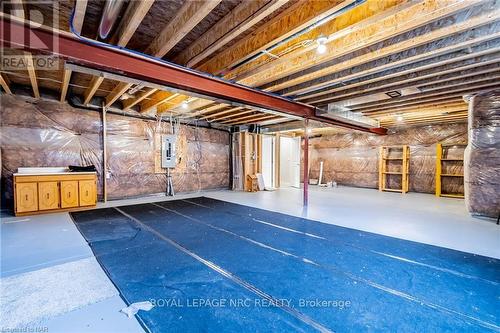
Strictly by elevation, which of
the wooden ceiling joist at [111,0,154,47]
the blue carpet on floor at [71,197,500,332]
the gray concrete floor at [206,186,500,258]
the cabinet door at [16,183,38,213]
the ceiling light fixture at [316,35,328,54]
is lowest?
the blue carpet on floor at [71,197,500,332]

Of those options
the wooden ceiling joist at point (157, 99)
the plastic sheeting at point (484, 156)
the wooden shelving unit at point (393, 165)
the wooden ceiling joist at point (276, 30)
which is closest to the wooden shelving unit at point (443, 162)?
the wooden shelving unit at point (393, 165)

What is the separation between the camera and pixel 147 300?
70.5 inches

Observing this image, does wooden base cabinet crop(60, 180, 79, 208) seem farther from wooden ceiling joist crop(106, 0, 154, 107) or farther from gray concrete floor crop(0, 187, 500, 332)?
wooden ceiling joist crop(106, 0, 154, 107)

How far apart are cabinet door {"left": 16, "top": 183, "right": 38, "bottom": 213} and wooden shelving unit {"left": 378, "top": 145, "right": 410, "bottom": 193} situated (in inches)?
386

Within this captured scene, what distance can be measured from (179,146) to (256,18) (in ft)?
18.7

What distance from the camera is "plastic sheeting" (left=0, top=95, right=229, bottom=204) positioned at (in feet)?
15.7

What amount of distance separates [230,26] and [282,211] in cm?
360

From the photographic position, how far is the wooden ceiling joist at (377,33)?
6.70 ft

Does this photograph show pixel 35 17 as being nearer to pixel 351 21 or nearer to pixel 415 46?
pixel 351 21

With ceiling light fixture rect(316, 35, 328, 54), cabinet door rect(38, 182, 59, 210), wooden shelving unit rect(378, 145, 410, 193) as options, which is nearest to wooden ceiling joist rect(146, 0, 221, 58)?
ceiling light fixture rect(316, 35, 328, 54)

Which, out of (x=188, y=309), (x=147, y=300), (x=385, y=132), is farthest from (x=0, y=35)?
(x=385, y=132)

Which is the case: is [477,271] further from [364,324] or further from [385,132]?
[385,132]

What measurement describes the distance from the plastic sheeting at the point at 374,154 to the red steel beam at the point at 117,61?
6.77 m

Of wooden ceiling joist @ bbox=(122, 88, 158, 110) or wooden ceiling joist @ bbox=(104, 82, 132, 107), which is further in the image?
wooden ceiling joist @ bbox=(122, 88, 158, 110)
